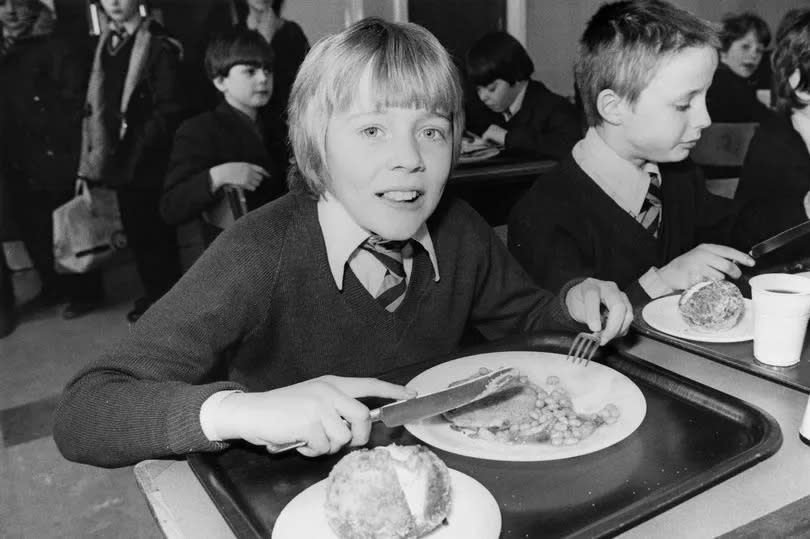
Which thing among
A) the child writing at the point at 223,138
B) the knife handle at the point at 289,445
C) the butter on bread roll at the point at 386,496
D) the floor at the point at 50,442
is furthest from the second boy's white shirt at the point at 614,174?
the child writing at the point at 223,138

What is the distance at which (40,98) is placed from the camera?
2844 millimetres

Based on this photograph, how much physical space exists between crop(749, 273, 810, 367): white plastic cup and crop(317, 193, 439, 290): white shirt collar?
64cm

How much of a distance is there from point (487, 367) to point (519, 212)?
0.76 m

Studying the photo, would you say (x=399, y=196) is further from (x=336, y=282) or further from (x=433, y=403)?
(x=433, y=403)

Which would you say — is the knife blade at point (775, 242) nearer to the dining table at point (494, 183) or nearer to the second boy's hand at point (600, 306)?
the second boy's hand at point (600, 306)

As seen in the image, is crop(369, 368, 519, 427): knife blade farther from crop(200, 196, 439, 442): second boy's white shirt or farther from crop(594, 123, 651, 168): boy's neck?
crop(594, 123, 651, 168): boy's neck

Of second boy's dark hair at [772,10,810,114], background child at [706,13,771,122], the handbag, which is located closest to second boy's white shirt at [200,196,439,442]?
second boy's dark hair at [772,10,810,114]

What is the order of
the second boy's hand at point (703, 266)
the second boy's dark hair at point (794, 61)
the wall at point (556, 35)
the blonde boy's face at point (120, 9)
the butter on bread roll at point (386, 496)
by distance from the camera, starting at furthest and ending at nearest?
the wall at point (556, 35)
the blonde boy's face at point (120, 9)
the second boy's dark hair at point (794, 61)
the second boy's hand at point (703, 266)
the butter on bread roll at point (386, 496)

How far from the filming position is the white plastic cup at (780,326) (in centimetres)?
101

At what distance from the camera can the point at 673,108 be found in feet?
5.50

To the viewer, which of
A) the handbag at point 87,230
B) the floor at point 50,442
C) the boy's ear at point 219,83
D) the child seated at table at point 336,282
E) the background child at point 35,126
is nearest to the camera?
the child seated at table at point 336,282

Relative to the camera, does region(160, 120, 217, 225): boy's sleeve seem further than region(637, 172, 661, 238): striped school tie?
Yes

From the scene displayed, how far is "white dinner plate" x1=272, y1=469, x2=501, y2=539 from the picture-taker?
0.66 meters

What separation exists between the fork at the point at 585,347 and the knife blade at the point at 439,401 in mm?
185
